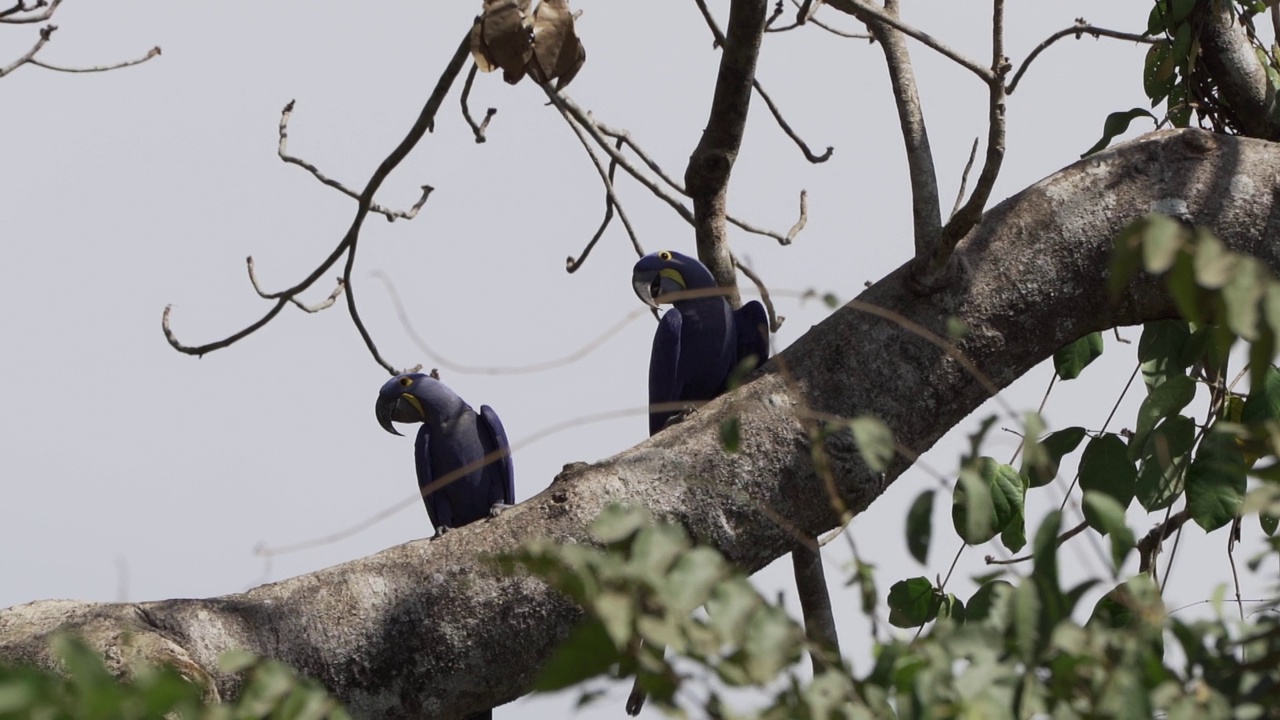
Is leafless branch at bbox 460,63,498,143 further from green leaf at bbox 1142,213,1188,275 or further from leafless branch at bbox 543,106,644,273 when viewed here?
green leaf at bbox 1142,213,1188,275

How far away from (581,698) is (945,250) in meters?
1.98

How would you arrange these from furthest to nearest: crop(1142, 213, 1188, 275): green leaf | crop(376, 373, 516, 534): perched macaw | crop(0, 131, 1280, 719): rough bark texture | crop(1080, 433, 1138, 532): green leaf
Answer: crop(376, 373, 516, 534): perched macaw < crop(1080, 433, 1138, 532): green leaf < crop(0, 131, 1280, 719): rough bark texture < crop(1142, 213, 1188, 275): green leaf

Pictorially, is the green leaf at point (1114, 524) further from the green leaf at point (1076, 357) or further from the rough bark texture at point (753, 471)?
the green leaf at point (1076, 357)

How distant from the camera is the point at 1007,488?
3359 millimetres

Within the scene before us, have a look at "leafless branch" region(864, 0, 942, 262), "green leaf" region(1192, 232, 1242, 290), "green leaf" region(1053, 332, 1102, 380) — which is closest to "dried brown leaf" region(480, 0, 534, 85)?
"leafless branch" region(864, 0, 942, 262)

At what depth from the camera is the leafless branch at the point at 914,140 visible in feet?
10.4

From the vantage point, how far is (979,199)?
2.84 metres

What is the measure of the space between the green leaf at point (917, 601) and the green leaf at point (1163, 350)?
0.88 metres

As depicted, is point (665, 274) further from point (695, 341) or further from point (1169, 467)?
point (1169, 467)

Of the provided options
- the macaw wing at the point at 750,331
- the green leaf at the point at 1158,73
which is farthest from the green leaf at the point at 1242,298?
the macaw wing at the point at 750,331

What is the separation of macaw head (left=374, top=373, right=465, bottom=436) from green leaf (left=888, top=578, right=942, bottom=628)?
3109mm

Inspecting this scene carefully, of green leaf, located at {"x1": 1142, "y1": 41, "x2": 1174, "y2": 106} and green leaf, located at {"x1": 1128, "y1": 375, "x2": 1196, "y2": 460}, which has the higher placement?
green leaf, located at {"x1": 1142, "y1": 41, "x2": 1174, "y2": 106}

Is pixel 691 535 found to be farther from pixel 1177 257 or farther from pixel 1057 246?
pixel 1177 257

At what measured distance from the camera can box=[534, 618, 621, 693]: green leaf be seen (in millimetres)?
1205
